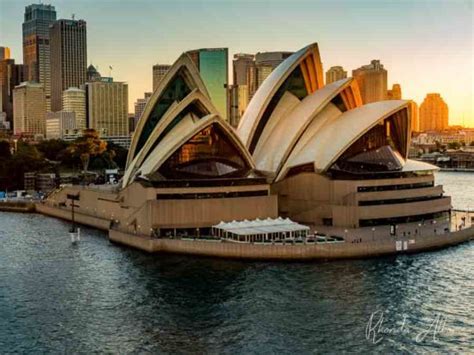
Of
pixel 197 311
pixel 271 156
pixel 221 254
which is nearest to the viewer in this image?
pixel 197 311

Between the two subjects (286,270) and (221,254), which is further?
(221,254)

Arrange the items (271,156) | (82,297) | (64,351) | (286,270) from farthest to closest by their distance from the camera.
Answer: (271,156) < (286,270) < (82,297) < (64,351)

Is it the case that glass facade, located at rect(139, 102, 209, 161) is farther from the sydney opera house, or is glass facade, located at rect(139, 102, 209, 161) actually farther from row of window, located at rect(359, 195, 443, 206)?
row of window, located at rect(359, 195, 443, 206)

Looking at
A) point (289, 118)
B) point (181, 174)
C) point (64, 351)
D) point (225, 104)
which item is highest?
point (225, 104)

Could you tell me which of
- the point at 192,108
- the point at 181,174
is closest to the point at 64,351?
the point at 181,174

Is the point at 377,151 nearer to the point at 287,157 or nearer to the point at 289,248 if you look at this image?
the point at 287,157

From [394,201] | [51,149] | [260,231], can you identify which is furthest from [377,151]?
[51,149]

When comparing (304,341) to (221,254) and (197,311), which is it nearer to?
(197,311)
